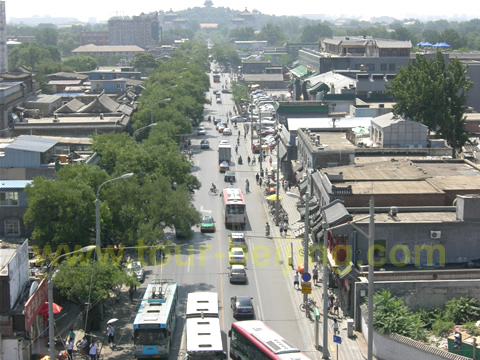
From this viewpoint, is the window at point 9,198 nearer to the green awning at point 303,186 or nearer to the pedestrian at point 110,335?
the pedestrian at point 110,335

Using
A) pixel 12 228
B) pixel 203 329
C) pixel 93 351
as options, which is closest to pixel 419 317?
pixel 203 329

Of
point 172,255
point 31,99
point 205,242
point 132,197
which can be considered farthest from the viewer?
point 31,99

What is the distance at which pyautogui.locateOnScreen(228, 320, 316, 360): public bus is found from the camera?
3117 cm

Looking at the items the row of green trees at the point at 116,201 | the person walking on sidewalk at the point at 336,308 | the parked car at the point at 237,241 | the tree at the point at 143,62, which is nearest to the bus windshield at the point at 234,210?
the row of green trees at the point at 116,201

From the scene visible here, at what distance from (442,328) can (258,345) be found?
9926 millimetres

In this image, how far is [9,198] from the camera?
49.9m

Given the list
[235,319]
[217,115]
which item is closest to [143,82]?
[217,115]

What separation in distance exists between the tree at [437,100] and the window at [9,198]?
4146 centimetres

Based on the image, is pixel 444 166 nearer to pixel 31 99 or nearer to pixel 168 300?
pixel 168 300

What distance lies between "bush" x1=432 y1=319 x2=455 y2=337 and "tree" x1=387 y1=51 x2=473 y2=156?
39.9m

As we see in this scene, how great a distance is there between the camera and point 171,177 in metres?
60.5

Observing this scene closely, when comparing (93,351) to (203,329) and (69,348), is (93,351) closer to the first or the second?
(69,348)

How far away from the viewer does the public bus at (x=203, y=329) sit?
33.3 m

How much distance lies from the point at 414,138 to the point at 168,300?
3552 centimetres
